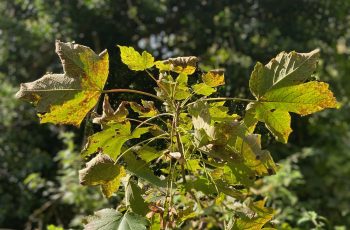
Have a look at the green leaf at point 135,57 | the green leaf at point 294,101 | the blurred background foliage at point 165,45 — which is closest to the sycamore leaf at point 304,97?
the green leaf at point 294,101

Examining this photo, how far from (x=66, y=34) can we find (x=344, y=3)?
2.83m

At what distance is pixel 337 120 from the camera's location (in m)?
5.85

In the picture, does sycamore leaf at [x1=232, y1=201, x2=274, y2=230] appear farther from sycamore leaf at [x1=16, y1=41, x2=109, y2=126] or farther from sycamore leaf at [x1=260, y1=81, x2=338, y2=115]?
sycamore leaf at [x1=16, y1=41, x2=109, y2=126]

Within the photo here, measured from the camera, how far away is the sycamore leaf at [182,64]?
2.97 feet

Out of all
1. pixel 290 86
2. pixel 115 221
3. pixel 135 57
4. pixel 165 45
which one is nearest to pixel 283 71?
pixel 290 86

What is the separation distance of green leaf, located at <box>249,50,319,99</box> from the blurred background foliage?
3.86 metres

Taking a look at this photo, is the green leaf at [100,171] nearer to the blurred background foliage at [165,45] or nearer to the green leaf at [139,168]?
the green leaf at [139,168]

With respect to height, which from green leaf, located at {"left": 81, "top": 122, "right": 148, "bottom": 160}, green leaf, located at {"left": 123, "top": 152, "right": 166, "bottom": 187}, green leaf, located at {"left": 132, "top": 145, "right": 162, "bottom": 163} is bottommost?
green leaf, located at {"left": 123, "top": 152, "right": 166, "bottom": 187}

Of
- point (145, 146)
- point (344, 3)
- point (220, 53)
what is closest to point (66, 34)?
point (220, 53)

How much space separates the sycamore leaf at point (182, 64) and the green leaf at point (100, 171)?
19cm

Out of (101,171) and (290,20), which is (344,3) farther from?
(101,171)

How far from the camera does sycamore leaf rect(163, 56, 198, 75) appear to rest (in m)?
0.90

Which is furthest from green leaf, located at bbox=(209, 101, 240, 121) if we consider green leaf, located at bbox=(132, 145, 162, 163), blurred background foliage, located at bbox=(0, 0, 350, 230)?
blurred background foliage, located at bbox=(0, 0, 350, 230)

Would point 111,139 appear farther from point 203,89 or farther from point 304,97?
point 304,97
